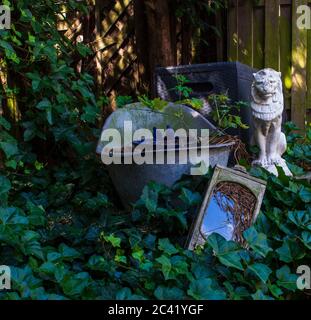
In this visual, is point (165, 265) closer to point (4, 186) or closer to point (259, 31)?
point (4, 186)

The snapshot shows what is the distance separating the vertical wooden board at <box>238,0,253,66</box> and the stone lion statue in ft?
4.89

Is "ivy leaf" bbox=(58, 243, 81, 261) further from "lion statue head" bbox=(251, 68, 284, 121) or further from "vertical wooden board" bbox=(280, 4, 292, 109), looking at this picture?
"vertical wooden board" bbox=(280, 4, 292, 109)

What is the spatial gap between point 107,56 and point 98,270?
2.63 meters

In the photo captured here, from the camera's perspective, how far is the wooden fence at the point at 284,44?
3750 millimetres

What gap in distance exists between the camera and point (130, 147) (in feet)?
7.52

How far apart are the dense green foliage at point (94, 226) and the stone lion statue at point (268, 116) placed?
186mm

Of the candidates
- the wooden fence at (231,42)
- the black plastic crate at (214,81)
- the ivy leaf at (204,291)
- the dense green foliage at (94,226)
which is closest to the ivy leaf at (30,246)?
the dense green foliage at (94,226)

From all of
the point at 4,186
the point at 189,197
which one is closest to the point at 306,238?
the point at 189,197

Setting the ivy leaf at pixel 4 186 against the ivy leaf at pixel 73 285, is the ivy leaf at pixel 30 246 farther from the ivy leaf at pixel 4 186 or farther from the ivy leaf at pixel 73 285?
the ivy leaf at pixel 4 186

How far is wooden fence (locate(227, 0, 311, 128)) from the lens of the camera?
3750 millimetres

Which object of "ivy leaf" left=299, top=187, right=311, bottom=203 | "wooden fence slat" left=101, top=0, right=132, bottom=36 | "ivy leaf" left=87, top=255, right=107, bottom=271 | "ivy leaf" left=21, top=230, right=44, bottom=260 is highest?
"wooden fence slat" left=101, top=0, right=132, bottom=36

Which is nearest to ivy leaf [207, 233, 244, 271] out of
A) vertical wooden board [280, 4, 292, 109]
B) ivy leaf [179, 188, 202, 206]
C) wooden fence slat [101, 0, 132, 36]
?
ivy leaf [179, 188, 202, 206]

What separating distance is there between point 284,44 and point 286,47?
0.03 meters

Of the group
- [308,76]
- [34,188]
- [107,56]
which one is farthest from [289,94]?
[34,188]
